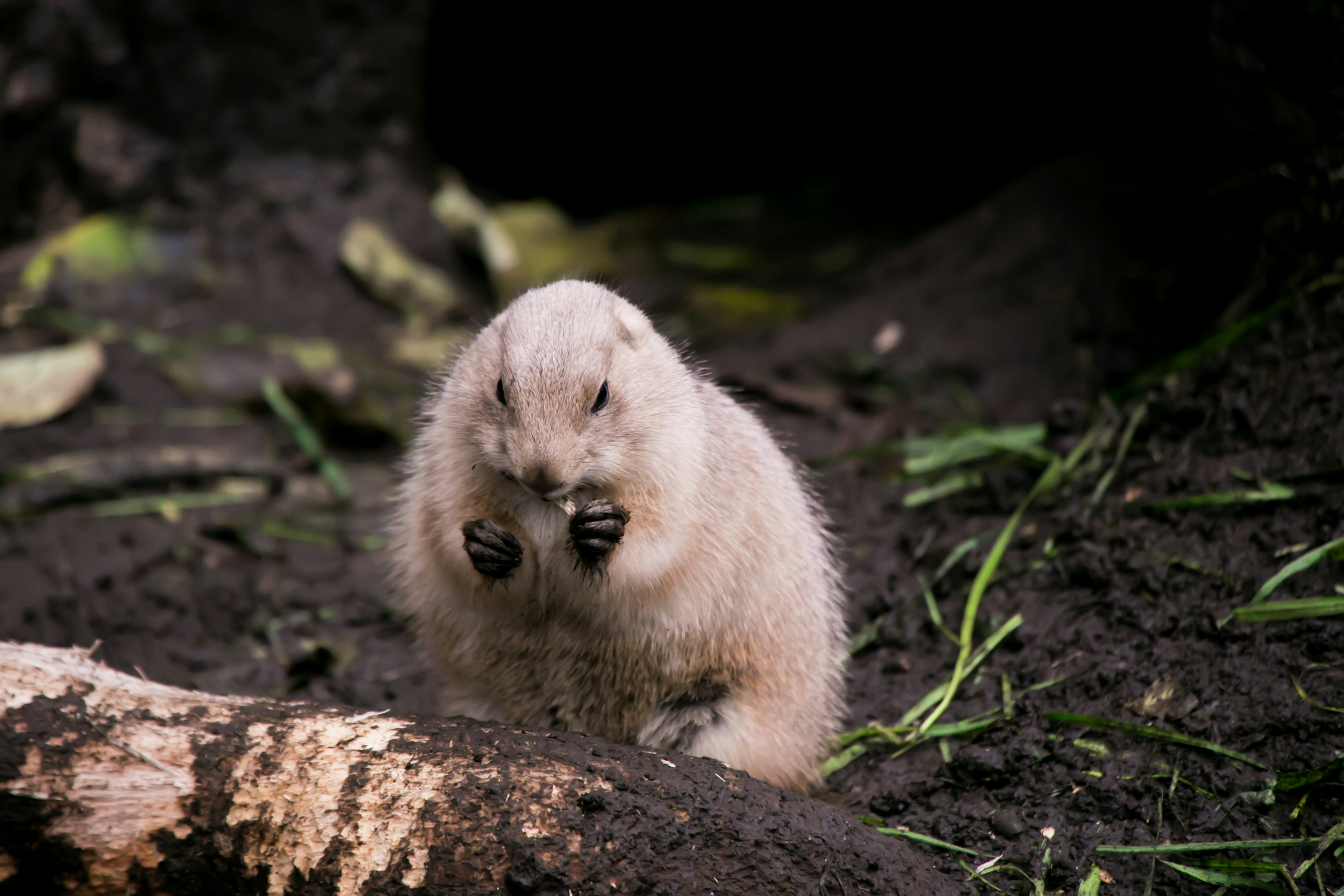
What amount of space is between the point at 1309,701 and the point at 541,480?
2.83 metres

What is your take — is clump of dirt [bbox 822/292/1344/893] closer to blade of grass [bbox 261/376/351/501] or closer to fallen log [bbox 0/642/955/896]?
fallen log [bbox 0/642/955/896]

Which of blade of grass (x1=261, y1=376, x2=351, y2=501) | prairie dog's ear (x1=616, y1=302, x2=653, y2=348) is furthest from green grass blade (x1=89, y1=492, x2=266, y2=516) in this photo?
prairie dog's ear (x1=616, y1=302, x2=653, y2=348)

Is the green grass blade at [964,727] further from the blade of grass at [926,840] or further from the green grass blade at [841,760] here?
the blade of grass at [926,840]

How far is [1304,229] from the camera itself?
5.27 meters

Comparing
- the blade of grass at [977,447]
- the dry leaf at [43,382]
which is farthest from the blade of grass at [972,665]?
the dry leaf at [43,382]

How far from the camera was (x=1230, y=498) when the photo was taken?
4730mm

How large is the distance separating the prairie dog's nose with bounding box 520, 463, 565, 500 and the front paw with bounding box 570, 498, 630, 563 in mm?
194

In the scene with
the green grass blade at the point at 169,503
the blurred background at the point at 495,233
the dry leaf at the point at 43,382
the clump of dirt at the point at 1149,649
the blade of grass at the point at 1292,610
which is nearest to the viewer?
the clump of dirt at the point at 1149,649

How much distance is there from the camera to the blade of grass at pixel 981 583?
469cm

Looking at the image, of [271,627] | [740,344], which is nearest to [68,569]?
[271,627]

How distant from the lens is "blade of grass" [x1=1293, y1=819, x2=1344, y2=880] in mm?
3389

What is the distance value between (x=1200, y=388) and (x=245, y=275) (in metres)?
7.57

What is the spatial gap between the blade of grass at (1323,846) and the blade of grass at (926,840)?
98cm

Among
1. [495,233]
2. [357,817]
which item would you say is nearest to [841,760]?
[357,817]
